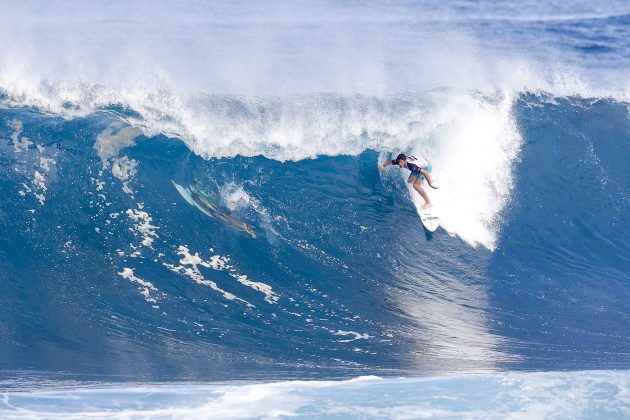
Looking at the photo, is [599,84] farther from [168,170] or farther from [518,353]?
[168,170]

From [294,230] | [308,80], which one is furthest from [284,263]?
[308,80]

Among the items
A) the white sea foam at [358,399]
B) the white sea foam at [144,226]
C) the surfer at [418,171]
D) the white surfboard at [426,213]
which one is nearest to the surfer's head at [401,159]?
the surfer at [418,171]

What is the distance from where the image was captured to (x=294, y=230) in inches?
531

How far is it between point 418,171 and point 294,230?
2541 millimetres

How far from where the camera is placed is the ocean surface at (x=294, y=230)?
12.8 m

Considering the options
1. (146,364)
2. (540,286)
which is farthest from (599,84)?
(146,364)

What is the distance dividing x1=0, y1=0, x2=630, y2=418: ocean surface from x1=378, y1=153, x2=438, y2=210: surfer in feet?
0.82

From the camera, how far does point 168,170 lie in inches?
541

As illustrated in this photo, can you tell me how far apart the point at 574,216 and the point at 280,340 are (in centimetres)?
635

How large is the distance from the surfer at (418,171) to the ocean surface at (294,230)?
0.25 metres

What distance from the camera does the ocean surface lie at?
1283 centimetres

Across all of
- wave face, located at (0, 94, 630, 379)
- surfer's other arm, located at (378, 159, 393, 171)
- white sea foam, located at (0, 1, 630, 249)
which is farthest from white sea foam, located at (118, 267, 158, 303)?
surfer's other arm, located at (378, 159, 393, 171)

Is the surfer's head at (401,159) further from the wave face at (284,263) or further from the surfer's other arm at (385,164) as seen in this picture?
the wave face at (284,263)

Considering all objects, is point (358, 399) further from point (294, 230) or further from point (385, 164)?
point (385, 164)
